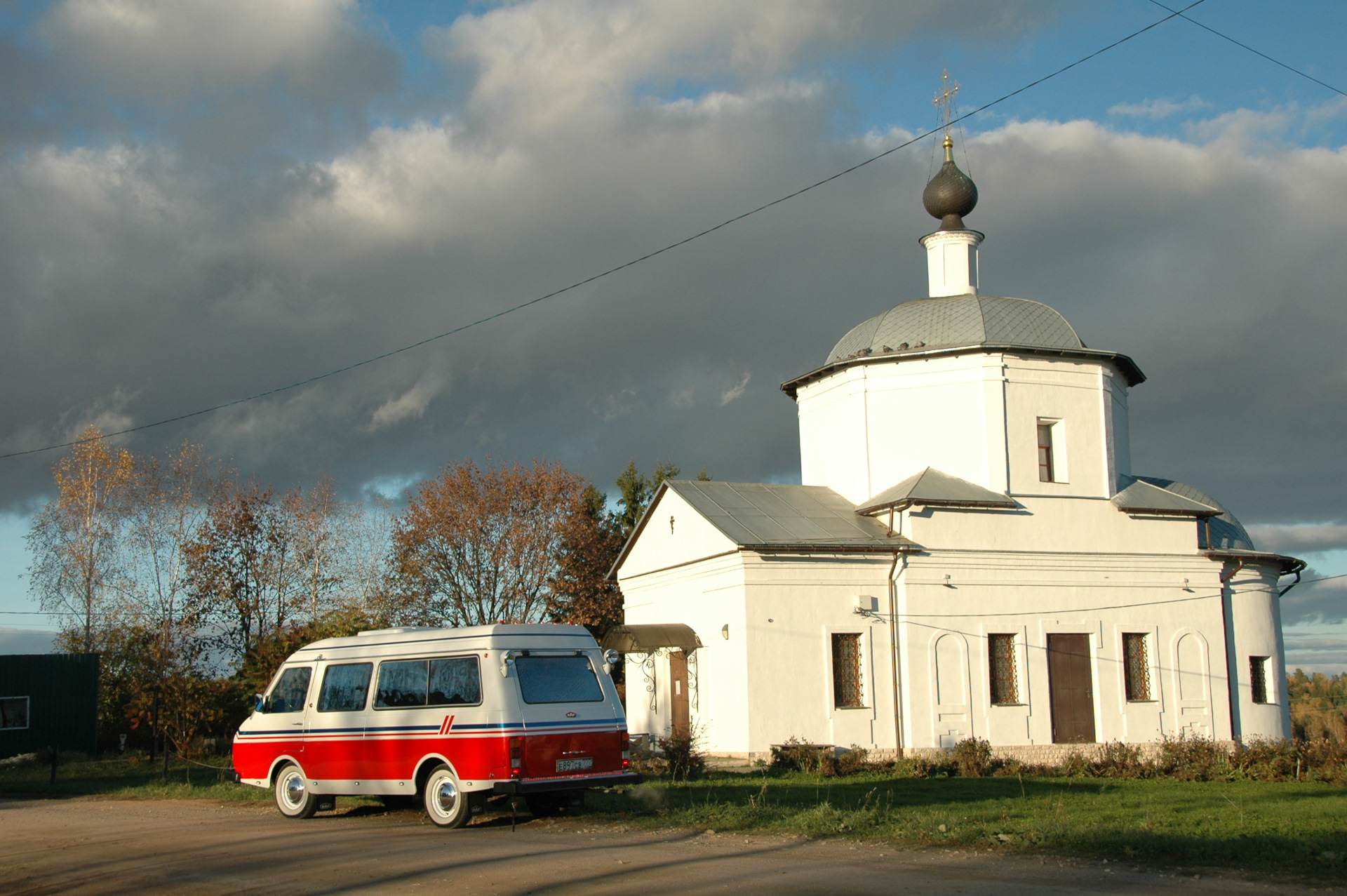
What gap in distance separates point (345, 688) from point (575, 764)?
3307 mm

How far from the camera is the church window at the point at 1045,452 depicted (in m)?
26.2

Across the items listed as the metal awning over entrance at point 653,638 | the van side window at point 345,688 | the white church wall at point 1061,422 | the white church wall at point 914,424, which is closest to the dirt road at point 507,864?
the van side window at point 345,688

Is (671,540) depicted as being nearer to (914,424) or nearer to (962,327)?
(914,424)

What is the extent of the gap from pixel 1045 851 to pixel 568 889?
4.63 meters

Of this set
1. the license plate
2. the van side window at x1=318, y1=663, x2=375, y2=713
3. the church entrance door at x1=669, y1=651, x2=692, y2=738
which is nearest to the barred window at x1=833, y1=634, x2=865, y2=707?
the church entrance door at x1=669, y1=651, x2=692, y2=738

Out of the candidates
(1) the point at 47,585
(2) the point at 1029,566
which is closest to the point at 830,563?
(2) the point at 1029,566

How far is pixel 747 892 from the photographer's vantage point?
27.4 feet

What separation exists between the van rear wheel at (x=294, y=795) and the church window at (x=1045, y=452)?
702 inches

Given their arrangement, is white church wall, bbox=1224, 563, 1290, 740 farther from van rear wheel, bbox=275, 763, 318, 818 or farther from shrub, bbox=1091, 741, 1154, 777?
van rear wheel, bbox=275, 763, 318, 818

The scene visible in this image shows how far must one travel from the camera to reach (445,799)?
12.9m

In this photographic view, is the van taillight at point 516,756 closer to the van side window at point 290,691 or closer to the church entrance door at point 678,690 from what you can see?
the van side window at point 290,691

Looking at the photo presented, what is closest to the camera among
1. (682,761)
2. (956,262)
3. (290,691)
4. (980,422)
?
(290,691)

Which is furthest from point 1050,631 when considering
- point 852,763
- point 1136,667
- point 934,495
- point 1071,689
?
point 852,763

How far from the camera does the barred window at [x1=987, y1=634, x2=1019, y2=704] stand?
24531 mm
